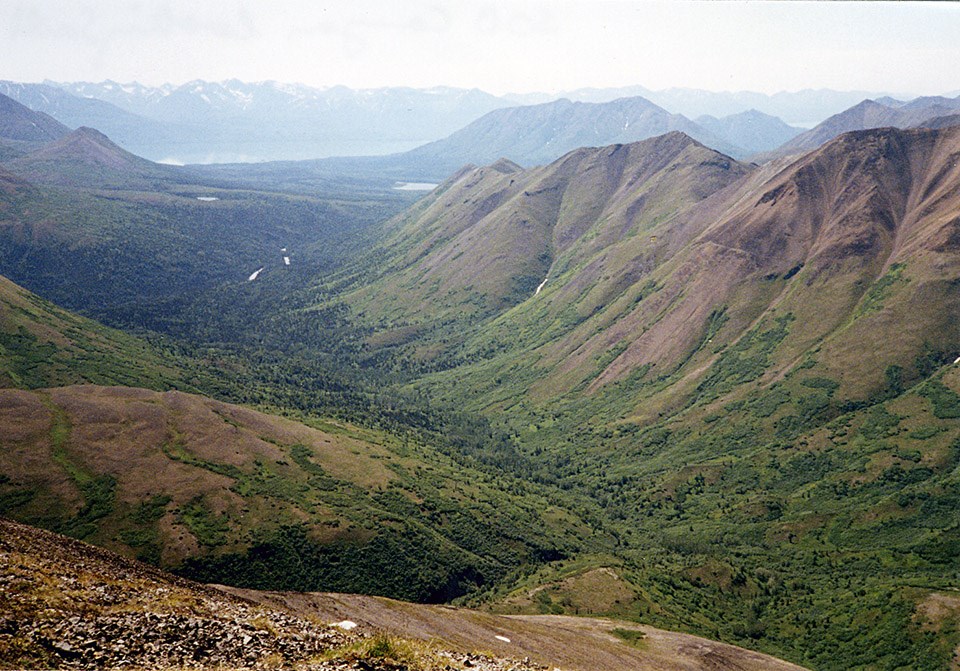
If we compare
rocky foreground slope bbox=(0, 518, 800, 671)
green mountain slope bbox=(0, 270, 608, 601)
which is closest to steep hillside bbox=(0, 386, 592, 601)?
green mountain slope bbox=(0, 270, 608, 601)

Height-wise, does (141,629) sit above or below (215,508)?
above

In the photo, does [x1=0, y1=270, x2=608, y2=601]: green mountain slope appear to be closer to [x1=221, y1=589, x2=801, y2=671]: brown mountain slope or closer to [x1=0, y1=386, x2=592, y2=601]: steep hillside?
[x1=0, y1=386, x2=592, y2=601]: steep hillside

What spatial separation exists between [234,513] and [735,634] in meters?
132

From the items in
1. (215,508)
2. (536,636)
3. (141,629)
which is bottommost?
(215,508)

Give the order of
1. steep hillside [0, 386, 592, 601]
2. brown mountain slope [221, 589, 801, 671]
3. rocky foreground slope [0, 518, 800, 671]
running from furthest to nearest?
steep hillside [0, 386, 592, 601] → brown mountain slope [221, 589, 801, 671] → rocky foreground slope [0, 518, 800, 671]

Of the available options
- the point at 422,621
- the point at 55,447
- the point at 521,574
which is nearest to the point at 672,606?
the point at 521,574

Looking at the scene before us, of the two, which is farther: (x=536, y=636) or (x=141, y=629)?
(x=536, y=636)

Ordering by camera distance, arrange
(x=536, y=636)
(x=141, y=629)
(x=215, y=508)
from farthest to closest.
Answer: (x=215, y=508), (x=536, y=636), (x=141, y=629)

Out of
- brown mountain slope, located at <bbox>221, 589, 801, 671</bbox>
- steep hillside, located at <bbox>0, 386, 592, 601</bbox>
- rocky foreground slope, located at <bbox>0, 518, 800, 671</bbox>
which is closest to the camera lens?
rocky foreground slope, located at <bbox>0, 518, 800, 671</bbox>

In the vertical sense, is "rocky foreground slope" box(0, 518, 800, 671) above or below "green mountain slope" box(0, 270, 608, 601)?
above

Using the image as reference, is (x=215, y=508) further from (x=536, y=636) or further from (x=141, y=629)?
(x=141, y=629)

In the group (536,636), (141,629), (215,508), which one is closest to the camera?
(141,629)

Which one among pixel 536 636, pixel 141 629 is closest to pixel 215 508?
pixel 536 636

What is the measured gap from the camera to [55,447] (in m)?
166
